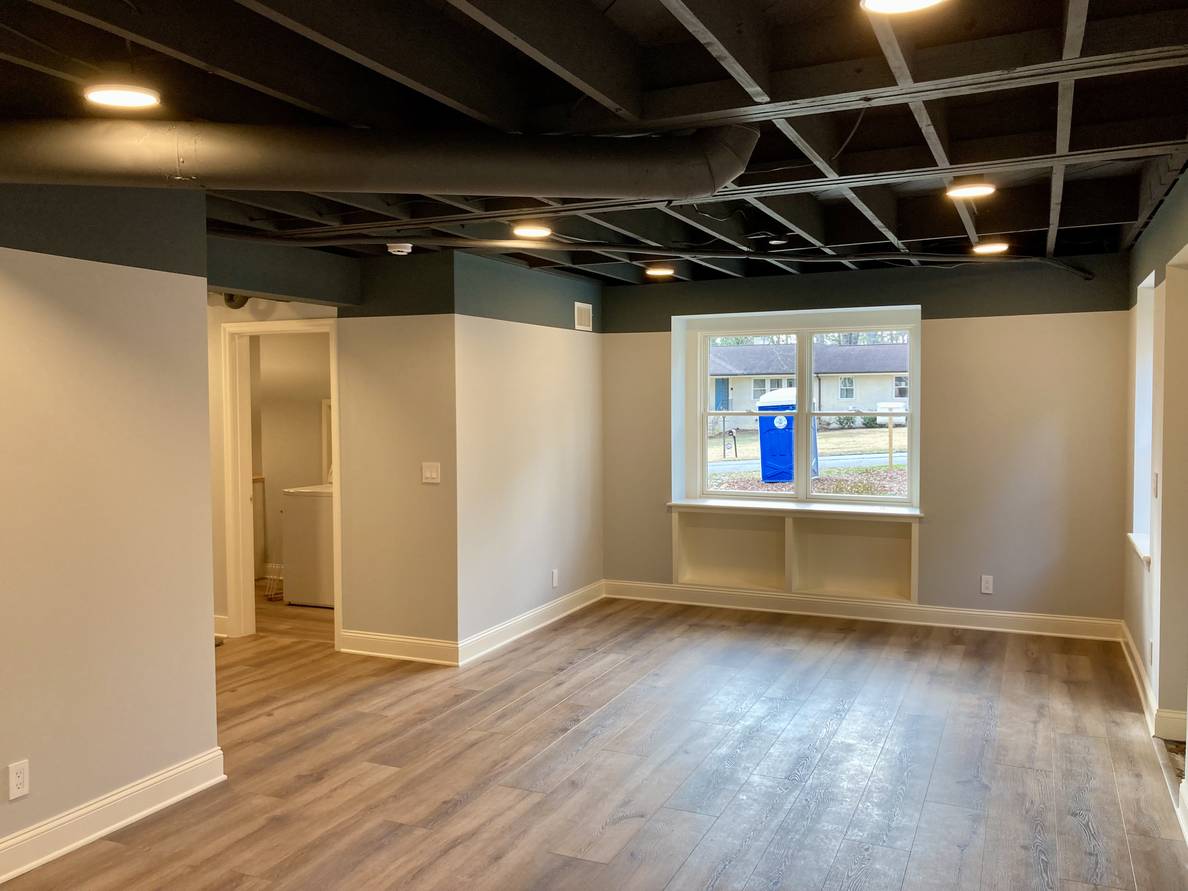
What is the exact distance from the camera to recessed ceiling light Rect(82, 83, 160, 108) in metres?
2.47

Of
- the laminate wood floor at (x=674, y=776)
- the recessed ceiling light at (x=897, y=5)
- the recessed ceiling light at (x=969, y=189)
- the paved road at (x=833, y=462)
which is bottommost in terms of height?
the laminate wood floor at (x=674, y=776)

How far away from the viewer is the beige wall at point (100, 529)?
308 cm

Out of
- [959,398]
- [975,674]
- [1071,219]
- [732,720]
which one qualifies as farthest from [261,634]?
[1071,219]

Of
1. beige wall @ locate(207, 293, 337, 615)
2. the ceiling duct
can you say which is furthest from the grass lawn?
the ceiling duct

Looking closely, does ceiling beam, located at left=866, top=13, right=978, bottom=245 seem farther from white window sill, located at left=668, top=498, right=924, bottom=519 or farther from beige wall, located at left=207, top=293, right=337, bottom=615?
beige wall, located at left=207, top=293, right=337, bottom=615

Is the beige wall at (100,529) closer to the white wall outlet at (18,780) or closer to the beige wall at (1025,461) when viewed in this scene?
the white wall outlet at (18,780)

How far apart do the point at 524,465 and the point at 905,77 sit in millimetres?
4119

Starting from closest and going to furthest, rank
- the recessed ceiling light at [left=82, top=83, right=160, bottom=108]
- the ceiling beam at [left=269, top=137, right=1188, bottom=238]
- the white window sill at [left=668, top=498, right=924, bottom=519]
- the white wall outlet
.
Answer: the recessed ceiling light at [left=82, top=83, right=160, bottom=108], the white wall outlet, the ceiling beam at [left=269, top=137, right=1188, bottom=238], the white window sill at [left=668, top=498, right=924, bottom=519]

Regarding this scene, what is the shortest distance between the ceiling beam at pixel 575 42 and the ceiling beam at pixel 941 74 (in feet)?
0.47

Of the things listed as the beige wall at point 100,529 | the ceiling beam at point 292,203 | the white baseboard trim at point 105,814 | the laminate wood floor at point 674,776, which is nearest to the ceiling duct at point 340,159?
the beige wall at point 100,529

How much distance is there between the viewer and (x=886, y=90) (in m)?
2.60

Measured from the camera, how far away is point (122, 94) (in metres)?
2.50

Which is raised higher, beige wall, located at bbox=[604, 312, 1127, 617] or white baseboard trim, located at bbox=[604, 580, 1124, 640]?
beige wall, located at bbox=[604, 312, 1127, 617]

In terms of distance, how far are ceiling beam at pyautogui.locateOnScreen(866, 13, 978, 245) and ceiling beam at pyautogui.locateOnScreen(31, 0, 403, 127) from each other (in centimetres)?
153
